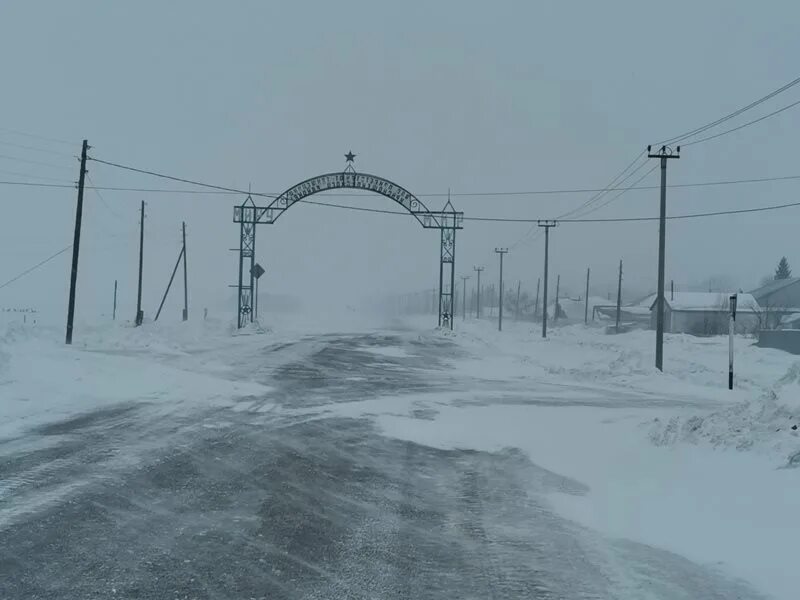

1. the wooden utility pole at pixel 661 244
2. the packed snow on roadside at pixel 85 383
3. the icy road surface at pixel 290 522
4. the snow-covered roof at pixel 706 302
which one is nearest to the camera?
the icy road surface at pixel 290 522

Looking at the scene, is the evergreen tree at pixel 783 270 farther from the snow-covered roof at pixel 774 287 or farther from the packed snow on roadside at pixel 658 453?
the packed snow on roadside at pixel 658 453

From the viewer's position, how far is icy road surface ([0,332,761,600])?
5121 mm

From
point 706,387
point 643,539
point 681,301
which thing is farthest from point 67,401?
point 681,301

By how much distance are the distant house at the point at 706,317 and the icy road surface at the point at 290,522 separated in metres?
73.6

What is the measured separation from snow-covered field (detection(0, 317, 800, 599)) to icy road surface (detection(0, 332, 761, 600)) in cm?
49

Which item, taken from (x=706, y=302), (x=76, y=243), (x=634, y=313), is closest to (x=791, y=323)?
(x=706, y=302)

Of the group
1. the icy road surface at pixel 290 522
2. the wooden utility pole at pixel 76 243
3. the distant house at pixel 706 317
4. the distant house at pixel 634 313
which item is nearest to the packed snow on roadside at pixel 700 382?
the icy road surface at pixel 290 522

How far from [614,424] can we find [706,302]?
83.1 m

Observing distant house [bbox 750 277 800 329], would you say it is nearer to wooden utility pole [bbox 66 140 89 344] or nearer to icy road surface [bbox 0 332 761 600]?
wooden utility pole [bbox 66 140 89 344]

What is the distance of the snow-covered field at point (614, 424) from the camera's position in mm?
6727

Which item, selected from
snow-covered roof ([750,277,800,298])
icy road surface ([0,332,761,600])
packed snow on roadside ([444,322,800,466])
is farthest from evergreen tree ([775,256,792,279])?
icy road surface ([0,332,761,600])

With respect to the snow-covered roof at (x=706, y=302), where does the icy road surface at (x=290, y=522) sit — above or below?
below

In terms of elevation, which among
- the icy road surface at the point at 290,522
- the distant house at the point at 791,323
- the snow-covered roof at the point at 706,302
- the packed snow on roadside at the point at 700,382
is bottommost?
the icy road surface at the point at 290,522

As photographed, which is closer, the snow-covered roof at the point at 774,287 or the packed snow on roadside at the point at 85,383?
the packed snow on roadside at the point at 85,383
